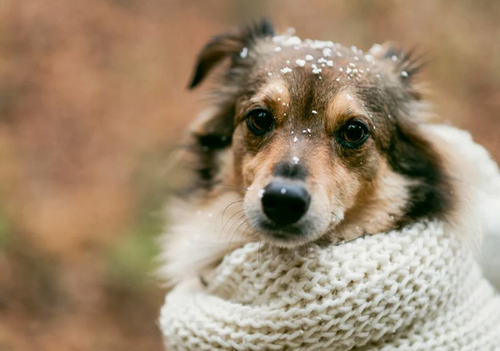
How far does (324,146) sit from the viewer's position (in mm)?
2164

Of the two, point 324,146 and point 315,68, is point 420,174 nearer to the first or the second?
point 324,146

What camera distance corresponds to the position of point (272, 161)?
210cm


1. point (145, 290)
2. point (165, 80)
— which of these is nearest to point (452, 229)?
point (145, 290)

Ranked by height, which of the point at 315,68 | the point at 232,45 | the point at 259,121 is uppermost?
the point at 232,45

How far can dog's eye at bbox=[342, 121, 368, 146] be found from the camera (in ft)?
7.32

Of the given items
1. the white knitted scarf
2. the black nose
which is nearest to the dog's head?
the black nose

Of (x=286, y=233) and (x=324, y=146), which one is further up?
(x=324, y=146)

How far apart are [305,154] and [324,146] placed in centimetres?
13

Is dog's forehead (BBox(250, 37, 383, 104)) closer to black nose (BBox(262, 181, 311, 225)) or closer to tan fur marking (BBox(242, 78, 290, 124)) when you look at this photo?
tan fur marking (BBox(242, 78, 290, 124))

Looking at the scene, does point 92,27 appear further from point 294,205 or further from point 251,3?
A: point 294,205

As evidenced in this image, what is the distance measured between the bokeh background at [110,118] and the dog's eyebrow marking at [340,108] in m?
1.67

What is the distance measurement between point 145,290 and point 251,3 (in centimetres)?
383

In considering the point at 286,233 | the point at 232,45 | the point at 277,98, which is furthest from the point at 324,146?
the point at 232,45

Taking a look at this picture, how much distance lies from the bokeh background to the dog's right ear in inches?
35.8
